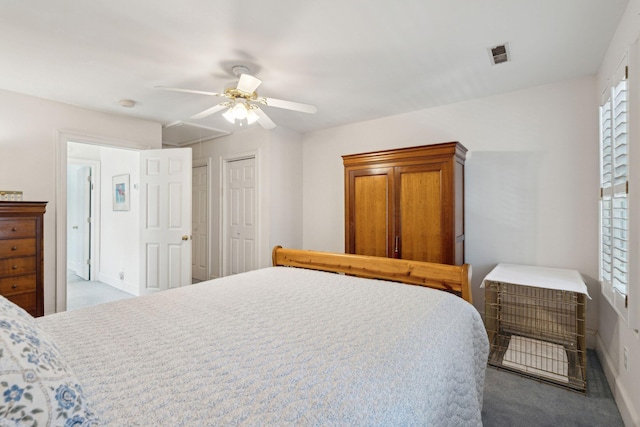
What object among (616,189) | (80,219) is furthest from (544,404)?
(80,219)

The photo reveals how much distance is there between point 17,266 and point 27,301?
32 cm

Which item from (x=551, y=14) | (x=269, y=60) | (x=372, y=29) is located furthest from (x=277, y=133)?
(x=551, y=14)

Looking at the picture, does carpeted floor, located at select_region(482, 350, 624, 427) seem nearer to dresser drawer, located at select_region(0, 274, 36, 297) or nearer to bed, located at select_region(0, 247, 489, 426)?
bed, located at select_region(0, 247, 489, 426)

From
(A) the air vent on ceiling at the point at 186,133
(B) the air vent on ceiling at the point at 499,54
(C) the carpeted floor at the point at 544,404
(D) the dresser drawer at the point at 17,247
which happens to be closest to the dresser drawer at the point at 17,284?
(D) the dresser drawer at the point at 17,247

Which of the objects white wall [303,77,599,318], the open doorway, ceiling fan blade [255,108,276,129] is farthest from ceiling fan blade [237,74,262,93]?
the open doorway

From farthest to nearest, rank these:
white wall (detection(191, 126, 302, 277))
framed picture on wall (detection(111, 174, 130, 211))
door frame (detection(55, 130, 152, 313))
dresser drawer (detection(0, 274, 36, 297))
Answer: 1. framed picture on wall (detection(111, 174, 130, 211))
2. white wall (detection(191, 126, 302, 277))
3. door frame (detection(55, 130, 152, 313))
4. dresser drawer (detection(0, 274, 36, 297))

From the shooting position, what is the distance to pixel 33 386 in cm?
56

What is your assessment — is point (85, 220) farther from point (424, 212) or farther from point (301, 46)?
point (424, 212)

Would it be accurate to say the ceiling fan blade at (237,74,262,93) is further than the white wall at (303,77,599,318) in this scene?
No

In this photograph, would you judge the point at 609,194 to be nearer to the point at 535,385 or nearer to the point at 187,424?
the point at 535,385

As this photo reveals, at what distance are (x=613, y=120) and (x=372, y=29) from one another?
5.43 ft

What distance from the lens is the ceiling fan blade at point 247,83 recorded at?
2.05 m

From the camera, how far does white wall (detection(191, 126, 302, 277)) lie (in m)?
4.21

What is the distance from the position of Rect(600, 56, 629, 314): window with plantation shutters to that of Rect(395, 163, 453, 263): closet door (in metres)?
1.05
